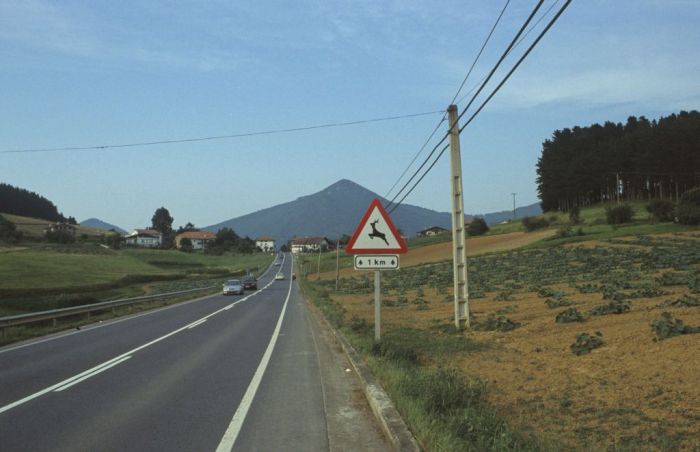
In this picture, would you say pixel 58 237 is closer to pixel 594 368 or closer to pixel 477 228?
pixel 477 228

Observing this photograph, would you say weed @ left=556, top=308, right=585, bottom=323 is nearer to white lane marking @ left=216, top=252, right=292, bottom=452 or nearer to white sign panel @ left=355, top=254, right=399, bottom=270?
white sign panel @ left=355, top=254, right=399, bottom=270

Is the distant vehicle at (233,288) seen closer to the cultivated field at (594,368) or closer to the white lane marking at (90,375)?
the cultivated field at (594,368)

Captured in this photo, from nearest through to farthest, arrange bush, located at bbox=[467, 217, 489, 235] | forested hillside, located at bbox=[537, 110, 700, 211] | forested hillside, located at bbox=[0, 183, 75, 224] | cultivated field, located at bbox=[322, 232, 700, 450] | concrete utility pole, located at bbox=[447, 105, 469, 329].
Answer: cultivated field, located at bbox=[322, 232, 700, 450] → concrete utility pole, located at bbox=[447, 105, 469, 329] → forested hillside, located at bbox=[537, 110, 700, 211] → bush, located at bbox=[467, 217, 489, 235] → forested hillside, located at bbox=[0, 183, 75, 224]

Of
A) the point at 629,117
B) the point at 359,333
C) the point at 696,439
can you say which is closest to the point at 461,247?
the point at 359,333

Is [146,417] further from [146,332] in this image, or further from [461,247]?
[146,332]

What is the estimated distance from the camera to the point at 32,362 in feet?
36.7

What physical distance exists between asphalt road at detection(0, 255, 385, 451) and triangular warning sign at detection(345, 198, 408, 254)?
7.52ft

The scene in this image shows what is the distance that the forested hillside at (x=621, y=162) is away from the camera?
8781 centimetres

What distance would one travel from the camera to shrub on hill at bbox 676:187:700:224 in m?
59.0

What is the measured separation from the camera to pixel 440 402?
6117 mm

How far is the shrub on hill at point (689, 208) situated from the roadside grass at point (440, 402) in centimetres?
5946

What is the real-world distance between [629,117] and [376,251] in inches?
5294

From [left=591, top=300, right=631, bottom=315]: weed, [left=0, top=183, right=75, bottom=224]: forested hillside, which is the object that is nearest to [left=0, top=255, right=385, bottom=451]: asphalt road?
[left=591, top=300, right=631, bottom=315]: weed

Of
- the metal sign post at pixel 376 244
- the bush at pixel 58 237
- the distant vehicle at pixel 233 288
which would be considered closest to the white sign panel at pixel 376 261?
the metal sign post at pixel 376 244
